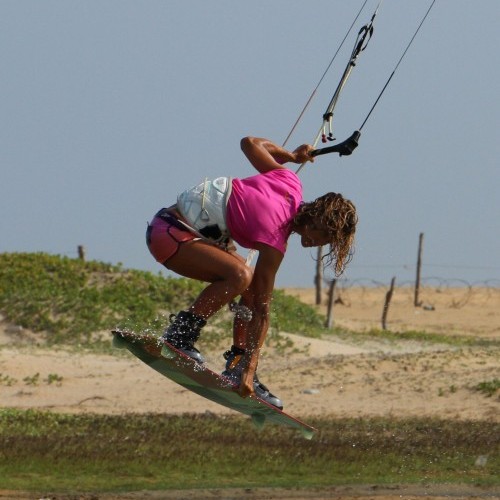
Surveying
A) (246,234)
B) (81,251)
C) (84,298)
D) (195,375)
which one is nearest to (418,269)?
(81,251)

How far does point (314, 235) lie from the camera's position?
10.3 m

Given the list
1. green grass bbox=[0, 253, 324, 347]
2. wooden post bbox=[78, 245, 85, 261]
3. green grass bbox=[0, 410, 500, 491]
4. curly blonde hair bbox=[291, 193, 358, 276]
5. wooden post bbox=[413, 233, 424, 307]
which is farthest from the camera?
wooden post bbox=[413, 233, 424, 307]

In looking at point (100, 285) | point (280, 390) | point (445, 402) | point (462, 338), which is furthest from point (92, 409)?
point (462, 338)

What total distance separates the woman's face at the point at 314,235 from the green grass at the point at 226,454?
17.4 feet

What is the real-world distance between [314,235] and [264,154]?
29.1 inches

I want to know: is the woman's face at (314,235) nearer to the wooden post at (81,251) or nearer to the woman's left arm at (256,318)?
the woman's left arm at (256,318)

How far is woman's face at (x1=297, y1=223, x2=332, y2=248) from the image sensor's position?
33.7ft

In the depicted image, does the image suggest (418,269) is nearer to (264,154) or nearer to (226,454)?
(226,454)

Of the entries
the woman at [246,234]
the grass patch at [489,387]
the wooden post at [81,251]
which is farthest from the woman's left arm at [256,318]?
the wooden post at [81,251]

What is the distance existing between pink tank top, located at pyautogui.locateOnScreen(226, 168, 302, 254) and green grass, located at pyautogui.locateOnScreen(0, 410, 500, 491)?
5.21 meters

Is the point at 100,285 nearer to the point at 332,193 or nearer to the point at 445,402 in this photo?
the point at 445,402

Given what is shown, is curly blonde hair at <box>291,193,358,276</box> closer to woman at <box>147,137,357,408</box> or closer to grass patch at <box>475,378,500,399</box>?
woman at <box>147,137,357,408</box>

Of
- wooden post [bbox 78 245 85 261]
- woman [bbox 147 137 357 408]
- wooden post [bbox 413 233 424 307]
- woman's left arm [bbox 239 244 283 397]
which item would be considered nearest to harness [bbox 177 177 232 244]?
woman [bbox 147 137 357 408]

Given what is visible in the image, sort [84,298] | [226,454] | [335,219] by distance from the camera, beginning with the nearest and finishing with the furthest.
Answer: [335,219] < [226,454] < [84,298]
